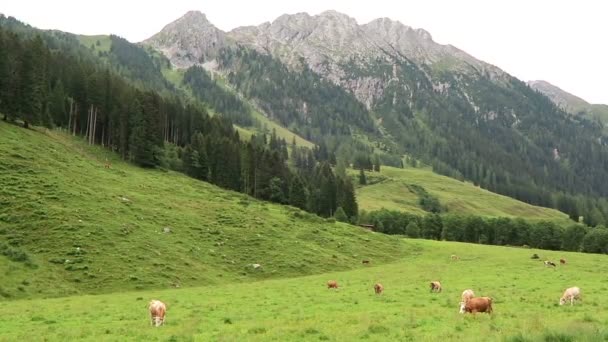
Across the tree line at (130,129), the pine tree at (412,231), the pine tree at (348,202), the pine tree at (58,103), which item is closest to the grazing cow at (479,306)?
the tree line at (130,129)

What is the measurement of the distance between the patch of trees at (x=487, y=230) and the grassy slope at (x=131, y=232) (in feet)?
179

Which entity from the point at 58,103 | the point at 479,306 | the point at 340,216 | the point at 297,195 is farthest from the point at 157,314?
the point at 58,103

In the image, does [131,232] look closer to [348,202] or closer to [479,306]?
[479,306]

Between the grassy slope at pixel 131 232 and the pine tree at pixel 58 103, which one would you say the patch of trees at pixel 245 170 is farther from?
the pine tree at pixel 58 103

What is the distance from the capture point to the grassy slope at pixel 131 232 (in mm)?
45031

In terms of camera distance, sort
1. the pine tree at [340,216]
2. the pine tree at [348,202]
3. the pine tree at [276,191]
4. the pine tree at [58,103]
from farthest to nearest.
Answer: the pine tree at [348,202]
the pine tree at [340,216]
the pine tree at [276,191]
the pine tree at [58,103]

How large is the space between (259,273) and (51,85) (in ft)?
278

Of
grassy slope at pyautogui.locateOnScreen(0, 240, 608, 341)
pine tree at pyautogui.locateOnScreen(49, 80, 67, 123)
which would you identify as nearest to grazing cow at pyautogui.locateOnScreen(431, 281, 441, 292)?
grassy slope at pyautogui.locateOnScreen(0, 240, 608, 341)

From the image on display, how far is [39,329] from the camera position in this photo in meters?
24.6

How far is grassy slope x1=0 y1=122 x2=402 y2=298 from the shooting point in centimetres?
4503

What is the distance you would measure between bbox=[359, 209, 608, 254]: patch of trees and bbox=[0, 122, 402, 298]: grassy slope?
54.5 meters

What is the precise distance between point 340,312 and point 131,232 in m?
35.6

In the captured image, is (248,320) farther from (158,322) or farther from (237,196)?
(237,196)

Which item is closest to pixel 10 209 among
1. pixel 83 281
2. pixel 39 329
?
pixel 83 281
